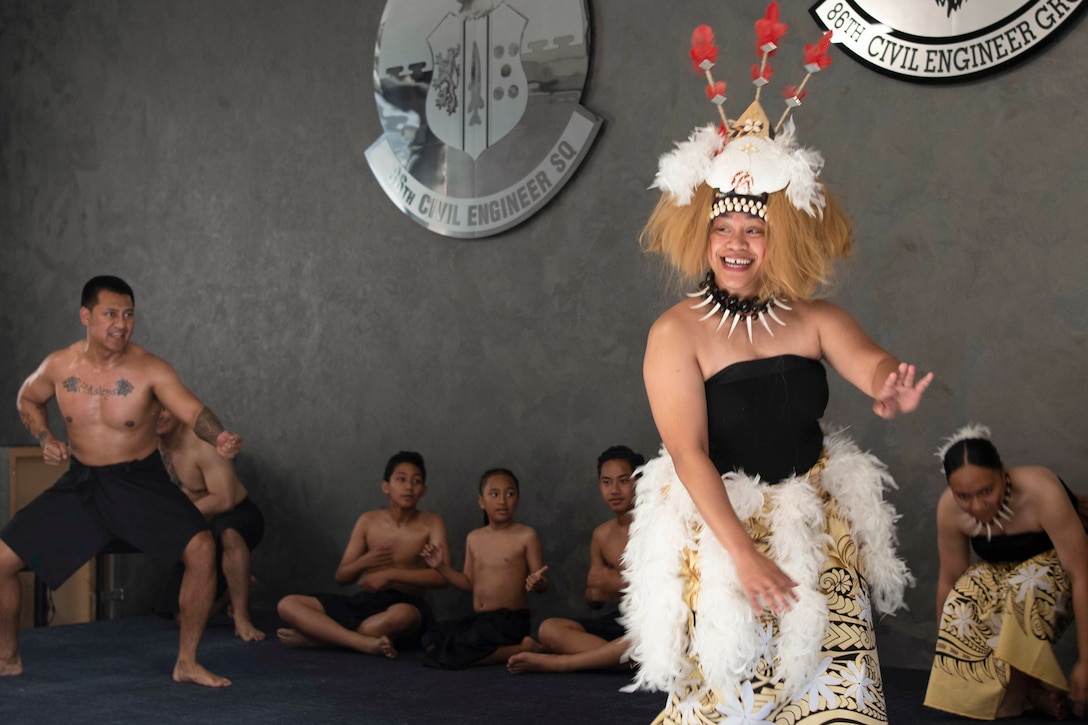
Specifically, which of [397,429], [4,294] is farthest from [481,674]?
[4,294]

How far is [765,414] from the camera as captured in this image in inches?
89.3

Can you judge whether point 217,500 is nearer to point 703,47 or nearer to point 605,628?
point 605,628

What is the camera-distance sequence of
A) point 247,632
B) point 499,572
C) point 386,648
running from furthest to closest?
point 247,632
point 499,572
point 386,648

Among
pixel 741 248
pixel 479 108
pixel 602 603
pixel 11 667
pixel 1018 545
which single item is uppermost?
pixel 479 108

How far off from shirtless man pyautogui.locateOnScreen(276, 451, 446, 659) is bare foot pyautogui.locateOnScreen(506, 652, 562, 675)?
2.10ft

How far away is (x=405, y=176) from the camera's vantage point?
6051 millimetres

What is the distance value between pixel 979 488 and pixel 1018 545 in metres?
0.26

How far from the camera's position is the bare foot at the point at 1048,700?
3.71 m

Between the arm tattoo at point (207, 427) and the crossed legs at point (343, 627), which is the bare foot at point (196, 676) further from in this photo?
the arm tattoo at point (207, 427)

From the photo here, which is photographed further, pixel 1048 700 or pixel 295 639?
pixel 295 639

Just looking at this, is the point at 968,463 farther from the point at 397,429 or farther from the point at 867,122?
the point at 397,429

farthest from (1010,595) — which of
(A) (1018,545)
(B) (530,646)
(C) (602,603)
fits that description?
(B) (530,646)

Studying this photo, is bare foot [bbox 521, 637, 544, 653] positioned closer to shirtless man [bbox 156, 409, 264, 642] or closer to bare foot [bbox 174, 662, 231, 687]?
bare foot [bbox 174, 662, 231, 687]

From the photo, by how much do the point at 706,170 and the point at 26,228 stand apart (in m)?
6.51
